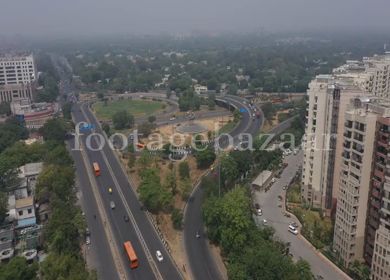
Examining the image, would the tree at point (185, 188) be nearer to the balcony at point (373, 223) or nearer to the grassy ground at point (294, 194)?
the grassy ground at point (294, 194)

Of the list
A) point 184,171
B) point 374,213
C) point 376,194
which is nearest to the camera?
point 376,194

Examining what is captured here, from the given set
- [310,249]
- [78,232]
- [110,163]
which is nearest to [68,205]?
[78,232]

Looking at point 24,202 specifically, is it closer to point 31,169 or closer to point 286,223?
point 31,169

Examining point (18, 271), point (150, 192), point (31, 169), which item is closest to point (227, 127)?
point (150, 192)

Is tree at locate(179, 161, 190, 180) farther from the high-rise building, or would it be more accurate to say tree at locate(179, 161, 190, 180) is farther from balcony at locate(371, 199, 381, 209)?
A: the high-rise building

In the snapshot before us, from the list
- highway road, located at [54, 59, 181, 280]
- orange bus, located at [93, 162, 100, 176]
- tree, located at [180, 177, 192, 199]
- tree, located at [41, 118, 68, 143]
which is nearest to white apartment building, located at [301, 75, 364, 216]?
tree, located at [180, 177, 192, 199]

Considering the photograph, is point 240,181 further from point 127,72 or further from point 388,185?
point 127,72

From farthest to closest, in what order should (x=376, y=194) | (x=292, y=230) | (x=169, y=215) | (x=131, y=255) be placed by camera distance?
(x=169, y=215)
(x=292, y=230)
(x=131, y=255)
(x=376, y=194)
